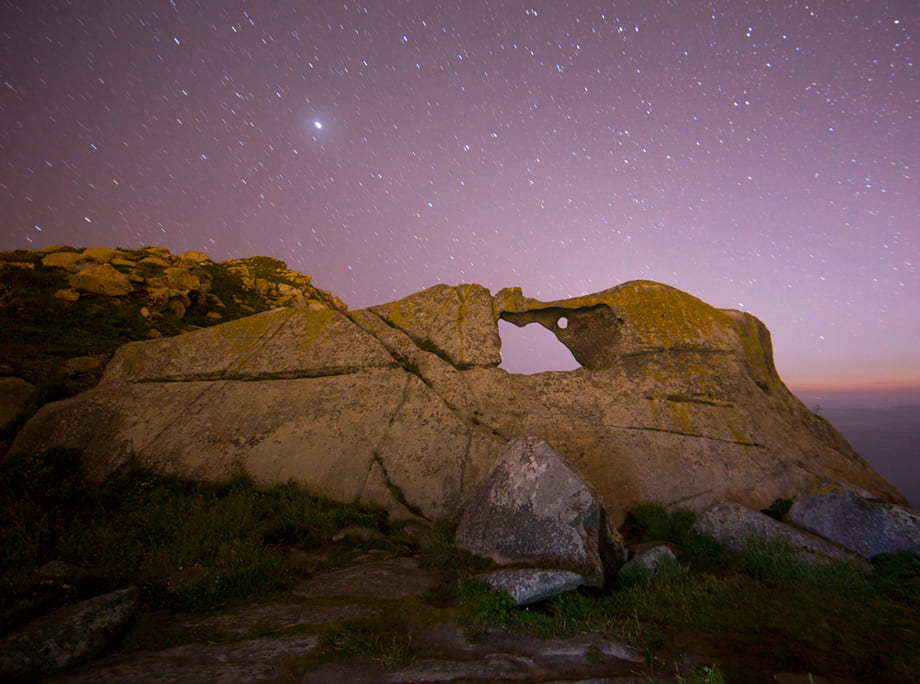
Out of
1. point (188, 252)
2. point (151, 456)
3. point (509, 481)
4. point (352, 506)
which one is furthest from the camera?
point (188, 252)

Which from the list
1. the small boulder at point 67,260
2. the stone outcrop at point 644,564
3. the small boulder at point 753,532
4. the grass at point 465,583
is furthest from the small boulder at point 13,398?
the small boulder at point 753,532

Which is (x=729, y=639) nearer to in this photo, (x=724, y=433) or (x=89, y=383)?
(x=724, y=433)

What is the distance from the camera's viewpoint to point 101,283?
1636 cm

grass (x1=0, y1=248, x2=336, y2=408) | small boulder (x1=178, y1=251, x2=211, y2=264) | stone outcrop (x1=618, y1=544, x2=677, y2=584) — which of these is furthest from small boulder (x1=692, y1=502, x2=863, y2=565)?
small boulder (x1=178, y1=251, x2=211, y2=264)

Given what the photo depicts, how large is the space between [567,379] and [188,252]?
1284 inches

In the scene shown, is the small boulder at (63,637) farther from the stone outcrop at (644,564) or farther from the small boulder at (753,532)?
the small boulder at (753,532)

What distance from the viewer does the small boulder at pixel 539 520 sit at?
5.04 metres

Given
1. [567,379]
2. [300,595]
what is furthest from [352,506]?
[567,379]

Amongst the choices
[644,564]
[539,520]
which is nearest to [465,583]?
[539,520]

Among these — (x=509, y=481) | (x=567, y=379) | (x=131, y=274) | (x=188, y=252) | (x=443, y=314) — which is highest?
(x=188, y=252)

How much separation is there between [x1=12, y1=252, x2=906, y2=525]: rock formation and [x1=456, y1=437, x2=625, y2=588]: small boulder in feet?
5.81

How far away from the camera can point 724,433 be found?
9.12 meters

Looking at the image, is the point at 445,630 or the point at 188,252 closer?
the point at 445,630

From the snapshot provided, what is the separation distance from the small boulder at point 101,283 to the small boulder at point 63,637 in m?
16.6
